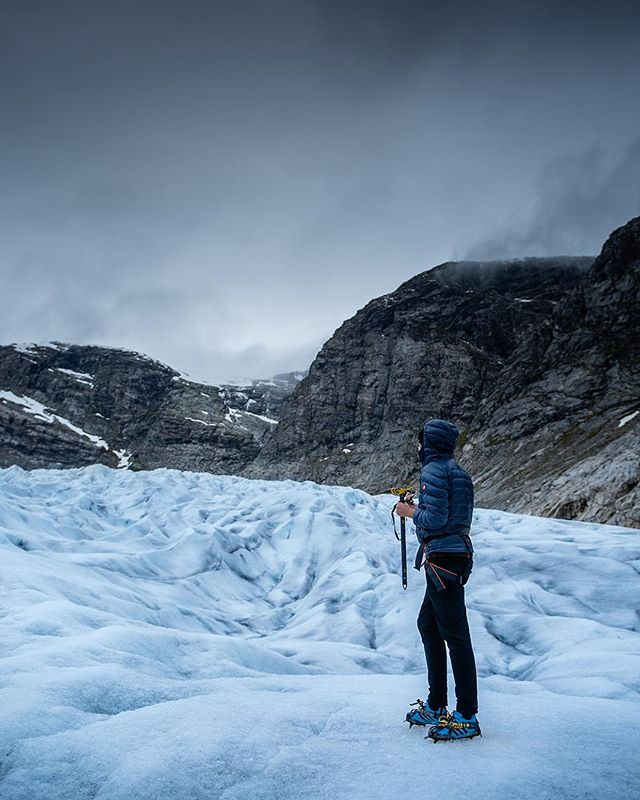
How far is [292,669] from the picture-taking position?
5754mm

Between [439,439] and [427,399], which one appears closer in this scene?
[439,439]

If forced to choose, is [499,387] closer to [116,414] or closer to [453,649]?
[453,649]

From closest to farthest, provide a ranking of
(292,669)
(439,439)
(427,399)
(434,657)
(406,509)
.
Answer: (434,657)
(439,439)
(406,509)
(292,669)
(427,399)

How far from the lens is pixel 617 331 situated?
2281 inches

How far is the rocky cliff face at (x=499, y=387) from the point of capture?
40.1 meters

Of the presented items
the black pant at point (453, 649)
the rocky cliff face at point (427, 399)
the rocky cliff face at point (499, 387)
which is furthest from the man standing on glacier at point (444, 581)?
the rocky cliff face at point (499, 387)

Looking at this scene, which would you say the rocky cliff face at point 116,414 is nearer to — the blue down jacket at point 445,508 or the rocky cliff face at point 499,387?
the rocky cliff face at point 499,387

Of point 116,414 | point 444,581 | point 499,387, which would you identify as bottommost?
point 444,581

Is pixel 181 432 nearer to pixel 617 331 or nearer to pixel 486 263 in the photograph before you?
pixel 486 263

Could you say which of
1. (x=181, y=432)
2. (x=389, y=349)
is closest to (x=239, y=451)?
(x=181, y=432)

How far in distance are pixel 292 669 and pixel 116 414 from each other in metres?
161

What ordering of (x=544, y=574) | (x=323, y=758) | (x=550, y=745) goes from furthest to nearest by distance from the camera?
(x=544, y=574) < (x=550, y=745) < (x=323, y=758)

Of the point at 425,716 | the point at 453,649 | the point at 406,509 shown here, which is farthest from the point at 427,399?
the point at 425,716

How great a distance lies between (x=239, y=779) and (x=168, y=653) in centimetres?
250
